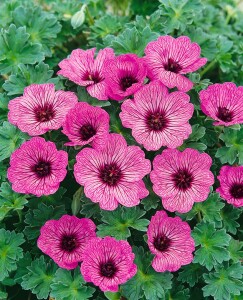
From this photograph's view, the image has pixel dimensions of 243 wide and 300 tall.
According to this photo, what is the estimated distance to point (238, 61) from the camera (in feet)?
6.24

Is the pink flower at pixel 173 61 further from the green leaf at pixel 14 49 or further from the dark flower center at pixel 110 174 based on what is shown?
the green leaf at pixel 14 49

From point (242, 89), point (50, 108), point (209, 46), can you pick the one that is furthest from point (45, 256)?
point (209, 46)

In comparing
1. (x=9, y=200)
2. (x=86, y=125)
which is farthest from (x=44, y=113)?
(x=9, y=200)

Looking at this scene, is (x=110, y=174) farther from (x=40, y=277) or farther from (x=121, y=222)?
(x=40, y=277)

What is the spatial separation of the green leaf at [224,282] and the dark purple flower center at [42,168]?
1.58ft

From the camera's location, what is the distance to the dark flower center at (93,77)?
148 cm

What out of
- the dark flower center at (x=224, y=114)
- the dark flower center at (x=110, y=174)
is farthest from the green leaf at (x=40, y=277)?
the dark flower center at (x=224, y=114)

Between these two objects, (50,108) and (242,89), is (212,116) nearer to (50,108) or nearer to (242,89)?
(242,89)

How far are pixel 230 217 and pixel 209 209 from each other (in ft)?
0.35

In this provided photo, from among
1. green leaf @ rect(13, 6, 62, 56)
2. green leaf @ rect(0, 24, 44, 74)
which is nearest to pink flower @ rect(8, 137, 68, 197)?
green leaf @ rect(0, 24, 44, 74)

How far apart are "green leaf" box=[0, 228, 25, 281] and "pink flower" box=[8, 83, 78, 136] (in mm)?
279

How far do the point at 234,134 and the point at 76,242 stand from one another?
0.52 meters

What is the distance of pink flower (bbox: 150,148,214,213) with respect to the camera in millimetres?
1325

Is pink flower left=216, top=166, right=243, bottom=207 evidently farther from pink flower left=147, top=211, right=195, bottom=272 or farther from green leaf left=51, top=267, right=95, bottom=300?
green leaf left=51, top=267, right=95, bottom=300
